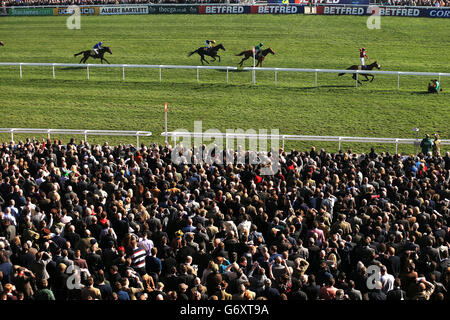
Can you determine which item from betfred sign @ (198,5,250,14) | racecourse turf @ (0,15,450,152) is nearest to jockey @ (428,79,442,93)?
racecourse turf @ (0,15,450,152)

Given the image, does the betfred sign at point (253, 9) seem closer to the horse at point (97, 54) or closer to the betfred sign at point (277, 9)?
the betfred sign at point (277, 9)

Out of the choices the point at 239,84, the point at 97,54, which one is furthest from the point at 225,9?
the point at 239,84

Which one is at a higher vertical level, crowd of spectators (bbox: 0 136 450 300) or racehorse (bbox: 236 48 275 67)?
racehorse (bbox: 236 48 275 67)

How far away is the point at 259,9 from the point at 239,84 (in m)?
15.3

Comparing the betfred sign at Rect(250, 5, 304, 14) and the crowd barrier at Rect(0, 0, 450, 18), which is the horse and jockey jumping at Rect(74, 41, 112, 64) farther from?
the betfred sign at Rect(250, 5, 304, 14)

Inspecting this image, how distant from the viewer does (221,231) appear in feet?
32.9

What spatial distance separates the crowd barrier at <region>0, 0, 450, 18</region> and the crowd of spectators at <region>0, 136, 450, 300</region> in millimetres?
24697

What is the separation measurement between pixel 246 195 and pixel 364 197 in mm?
2335

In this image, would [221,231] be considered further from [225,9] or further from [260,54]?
[225,9]

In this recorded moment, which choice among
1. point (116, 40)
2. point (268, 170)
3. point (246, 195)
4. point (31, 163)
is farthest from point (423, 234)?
point (116, 40)

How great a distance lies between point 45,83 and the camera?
84.7 feet

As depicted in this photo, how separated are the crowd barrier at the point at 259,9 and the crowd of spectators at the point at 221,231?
972 inches

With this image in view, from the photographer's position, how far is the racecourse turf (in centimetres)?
2147

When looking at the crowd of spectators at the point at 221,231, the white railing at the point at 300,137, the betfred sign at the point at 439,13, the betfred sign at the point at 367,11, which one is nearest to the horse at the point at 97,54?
the white railing at the point at 300,137
